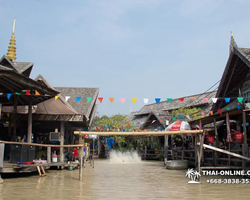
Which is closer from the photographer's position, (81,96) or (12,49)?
(81,96)

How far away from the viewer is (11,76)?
9.22 meters

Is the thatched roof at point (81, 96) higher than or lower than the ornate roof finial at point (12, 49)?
lower

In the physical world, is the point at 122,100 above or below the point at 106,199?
above

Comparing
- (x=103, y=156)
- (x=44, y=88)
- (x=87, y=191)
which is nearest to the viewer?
(x=87, y=191)

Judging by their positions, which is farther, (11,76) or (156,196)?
(11,76)

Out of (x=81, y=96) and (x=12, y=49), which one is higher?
(x=12, y=49)

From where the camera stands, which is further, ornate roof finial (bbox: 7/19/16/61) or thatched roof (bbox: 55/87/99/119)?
ornate roof finial (bbox: 7/19/16/61)

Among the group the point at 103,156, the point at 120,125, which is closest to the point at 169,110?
the point at 120,125

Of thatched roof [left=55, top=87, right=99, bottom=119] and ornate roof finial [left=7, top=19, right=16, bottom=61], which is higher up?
ornate roof finial [left=7, top=19, right=16, bottom=61]

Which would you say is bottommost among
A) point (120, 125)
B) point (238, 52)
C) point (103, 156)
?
point (103, 156)

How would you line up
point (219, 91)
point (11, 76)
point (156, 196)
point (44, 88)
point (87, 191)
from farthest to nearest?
point (219, 91) → point (44, 88) → point (11, 76) → point (87, 191) → point (156, 196)

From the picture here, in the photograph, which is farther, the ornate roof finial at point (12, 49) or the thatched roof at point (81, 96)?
the ornate roof finial at point (12, 49)

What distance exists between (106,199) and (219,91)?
940cm

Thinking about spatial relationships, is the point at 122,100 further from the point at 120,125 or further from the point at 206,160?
the point at 120,125
